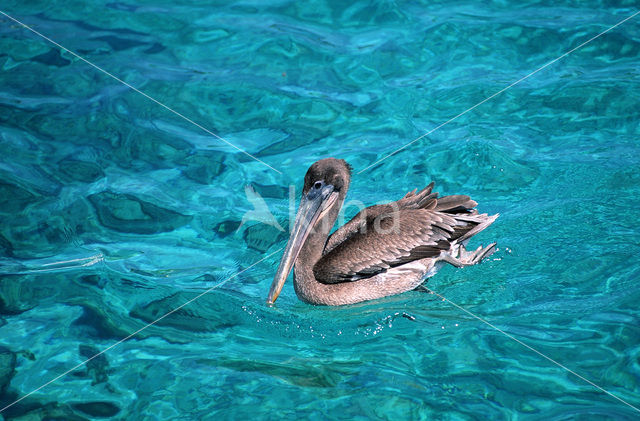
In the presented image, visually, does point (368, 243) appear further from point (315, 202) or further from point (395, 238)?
point (315, 202)

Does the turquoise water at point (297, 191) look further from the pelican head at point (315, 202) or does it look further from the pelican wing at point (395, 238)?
the pelican head at point (315, 202)

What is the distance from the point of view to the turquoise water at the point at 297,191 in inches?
172

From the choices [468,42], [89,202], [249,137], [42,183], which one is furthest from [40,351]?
[468,42]

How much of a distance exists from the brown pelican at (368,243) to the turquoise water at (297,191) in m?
0.17

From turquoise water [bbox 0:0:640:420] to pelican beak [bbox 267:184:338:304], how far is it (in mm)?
396

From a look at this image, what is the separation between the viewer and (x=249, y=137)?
300 inches

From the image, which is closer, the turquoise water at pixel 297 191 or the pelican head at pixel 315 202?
the turquoise water at pixel 297 191

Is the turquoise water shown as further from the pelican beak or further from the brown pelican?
Result: the pelican beak

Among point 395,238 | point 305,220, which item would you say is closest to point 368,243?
point 395,238

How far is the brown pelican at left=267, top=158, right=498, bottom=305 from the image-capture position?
5238 mm

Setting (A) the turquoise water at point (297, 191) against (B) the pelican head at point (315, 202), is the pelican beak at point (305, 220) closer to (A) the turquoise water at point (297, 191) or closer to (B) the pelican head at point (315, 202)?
(B) the pelican head at point (315, 202)

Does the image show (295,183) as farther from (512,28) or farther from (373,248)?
(512,28)

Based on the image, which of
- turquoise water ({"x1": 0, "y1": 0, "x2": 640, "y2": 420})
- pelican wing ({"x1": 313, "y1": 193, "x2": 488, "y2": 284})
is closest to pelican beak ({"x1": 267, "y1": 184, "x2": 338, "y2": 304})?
pelican wing ({"x1": 313, "y1": 193, "x2": 488, "y2": 284})

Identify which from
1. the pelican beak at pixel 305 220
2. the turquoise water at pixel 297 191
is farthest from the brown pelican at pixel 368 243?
the turquoise water at pixel 297 191
